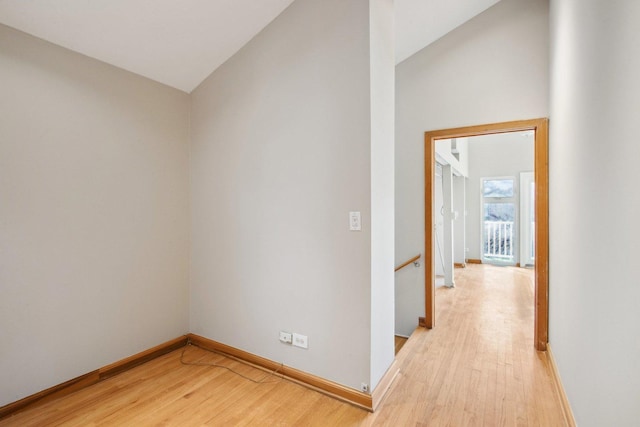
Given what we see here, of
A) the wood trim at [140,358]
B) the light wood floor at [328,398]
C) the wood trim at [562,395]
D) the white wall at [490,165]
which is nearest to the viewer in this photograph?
the wood trim at [562,395]

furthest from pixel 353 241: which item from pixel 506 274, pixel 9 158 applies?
pixel 506 274

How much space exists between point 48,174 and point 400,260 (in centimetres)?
320

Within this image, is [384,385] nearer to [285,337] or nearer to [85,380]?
[285,337]

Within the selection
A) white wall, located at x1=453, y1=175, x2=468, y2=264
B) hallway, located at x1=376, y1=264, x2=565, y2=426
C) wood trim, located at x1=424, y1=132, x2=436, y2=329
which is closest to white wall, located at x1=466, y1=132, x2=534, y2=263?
white wall, located at x1=453, y1=175, x2=468, y2=264

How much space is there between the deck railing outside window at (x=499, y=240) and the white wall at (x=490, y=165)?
0.53 ft

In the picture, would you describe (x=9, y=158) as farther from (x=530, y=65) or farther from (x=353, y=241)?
(x=530, y=65)

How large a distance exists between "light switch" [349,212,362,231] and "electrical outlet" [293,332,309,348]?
2.85 feet

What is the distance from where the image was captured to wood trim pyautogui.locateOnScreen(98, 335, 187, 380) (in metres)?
2.31

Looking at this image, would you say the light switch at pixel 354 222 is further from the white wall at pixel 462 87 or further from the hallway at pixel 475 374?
the white wall at pixel 462 87

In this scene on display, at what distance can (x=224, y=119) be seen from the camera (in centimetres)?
266

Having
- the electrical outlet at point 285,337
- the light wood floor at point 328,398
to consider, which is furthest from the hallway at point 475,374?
the electrical outlet at point 285,337

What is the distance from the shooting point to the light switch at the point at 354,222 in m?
1.94

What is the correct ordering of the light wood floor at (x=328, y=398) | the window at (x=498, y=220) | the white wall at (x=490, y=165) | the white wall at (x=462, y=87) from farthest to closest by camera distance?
the window at (x=498, y=220) < the white wall at (x=490, y=165) < the white wall at (x=462, y=87) < the light wood floor at (x=328, y=398)

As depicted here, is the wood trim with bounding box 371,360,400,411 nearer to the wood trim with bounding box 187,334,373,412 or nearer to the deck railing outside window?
the wood trim with bounding box 187,334,373,412
